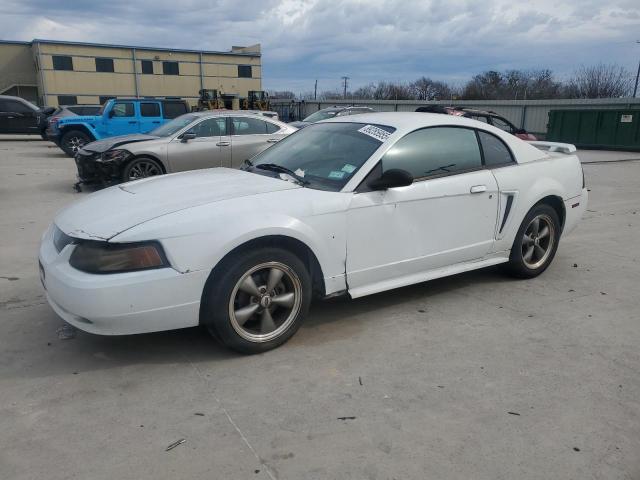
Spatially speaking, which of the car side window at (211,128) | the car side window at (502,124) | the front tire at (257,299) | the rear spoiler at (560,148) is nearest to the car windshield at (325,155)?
the front tire at (257,299)

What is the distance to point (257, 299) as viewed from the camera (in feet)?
11.2

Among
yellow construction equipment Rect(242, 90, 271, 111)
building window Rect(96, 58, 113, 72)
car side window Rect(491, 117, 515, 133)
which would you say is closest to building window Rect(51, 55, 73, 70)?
building window Rect(96, 58, 113, 72)

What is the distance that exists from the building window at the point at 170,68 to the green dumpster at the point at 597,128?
1485 inches

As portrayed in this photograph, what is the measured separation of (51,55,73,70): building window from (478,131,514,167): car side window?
49673 mm

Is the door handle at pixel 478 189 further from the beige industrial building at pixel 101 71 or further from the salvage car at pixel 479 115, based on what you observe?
→ the beige industrial building at pixel 101 71

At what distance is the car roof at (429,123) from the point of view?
4.21m

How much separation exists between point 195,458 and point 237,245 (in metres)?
1.25

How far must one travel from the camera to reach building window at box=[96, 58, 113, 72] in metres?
47.6

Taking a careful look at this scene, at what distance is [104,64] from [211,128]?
144 ft

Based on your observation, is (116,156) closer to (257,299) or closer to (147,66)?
(257,299)

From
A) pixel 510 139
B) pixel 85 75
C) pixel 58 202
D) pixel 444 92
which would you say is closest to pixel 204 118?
pixel 58 202

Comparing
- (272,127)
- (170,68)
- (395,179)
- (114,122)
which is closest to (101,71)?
(170,68)

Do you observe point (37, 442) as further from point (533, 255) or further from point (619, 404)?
point (533, 255)

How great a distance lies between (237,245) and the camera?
323 cm
